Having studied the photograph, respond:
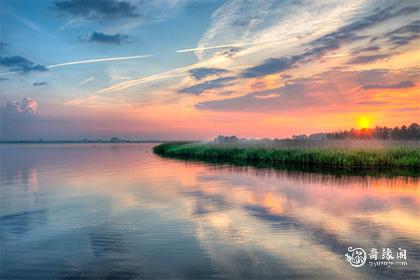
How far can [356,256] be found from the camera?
31.9 ft

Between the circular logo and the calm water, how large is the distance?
0.22 meters

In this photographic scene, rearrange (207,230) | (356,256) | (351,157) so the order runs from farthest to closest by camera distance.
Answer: (351,157)
(207,230)
(356,256)

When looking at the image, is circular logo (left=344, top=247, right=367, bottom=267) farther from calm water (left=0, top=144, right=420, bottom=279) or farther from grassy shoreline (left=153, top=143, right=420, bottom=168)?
grassy shoreline (left=153, top=143, right=420, bottom=168)

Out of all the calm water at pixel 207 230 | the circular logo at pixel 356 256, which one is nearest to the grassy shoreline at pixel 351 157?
the calm water at pixel 207 230

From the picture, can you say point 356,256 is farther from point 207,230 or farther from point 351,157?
point 351,157

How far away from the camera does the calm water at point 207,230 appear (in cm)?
891

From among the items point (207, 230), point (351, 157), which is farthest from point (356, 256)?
point (351, 157)

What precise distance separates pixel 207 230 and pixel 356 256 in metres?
5.14

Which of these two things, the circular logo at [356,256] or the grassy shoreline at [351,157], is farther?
the grassy shoreline at [351,157]

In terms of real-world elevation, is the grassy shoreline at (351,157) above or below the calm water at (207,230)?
above

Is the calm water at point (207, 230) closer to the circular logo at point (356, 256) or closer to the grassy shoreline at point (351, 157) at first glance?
the circular logo at point (356, 256)

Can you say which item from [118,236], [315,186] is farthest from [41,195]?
[315,186]

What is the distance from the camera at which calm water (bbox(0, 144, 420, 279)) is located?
8.91m

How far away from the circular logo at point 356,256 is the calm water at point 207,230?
0.22 meters
